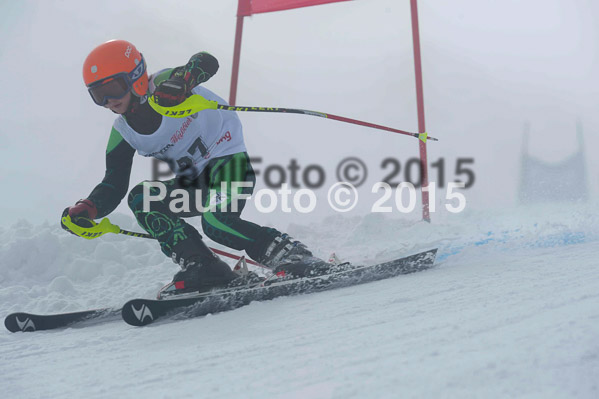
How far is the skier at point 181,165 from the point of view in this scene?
8.32 feet

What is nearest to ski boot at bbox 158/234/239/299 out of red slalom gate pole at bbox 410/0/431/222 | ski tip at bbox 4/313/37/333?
ski tip at bbox 4/313/37/333

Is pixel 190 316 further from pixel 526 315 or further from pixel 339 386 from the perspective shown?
pixel 526 315

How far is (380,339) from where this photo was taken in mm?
1505

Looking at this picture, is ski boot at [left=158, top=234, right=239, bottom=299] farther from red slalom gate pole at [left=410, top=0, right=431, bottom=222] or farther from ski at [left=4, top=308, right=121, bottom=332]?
red slalom gate pole at [left=410, top=0, right=431, bottom=222]

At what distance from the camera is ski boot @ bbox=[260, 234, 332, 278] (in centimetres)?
262

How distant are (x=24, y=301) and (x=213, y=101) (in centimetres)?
173

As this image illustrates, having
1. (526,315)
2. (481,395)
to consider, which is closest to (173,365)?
(481,395)

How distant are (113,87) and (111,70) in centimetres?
8

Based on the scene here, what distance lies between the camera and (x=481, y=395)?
1030mm

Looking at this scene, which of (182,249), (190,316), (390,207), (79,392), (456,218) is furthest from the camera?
(390,207)

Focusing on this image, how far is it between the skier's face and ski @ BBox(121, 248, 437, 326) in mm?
991

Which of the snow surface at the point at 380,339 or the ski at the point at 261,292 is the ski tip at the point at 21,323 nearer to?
the snow surface at the point at 380,339

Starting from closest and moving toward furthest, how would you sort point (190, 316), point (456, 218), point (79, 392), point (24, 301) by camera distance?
point (79, 392) < point (190, 316) < point (24, 301) < point (456, 218)

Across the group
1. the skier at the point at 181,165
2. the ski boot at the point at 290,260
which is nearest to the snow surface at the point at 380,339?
the ski boot at the point at 290,260
